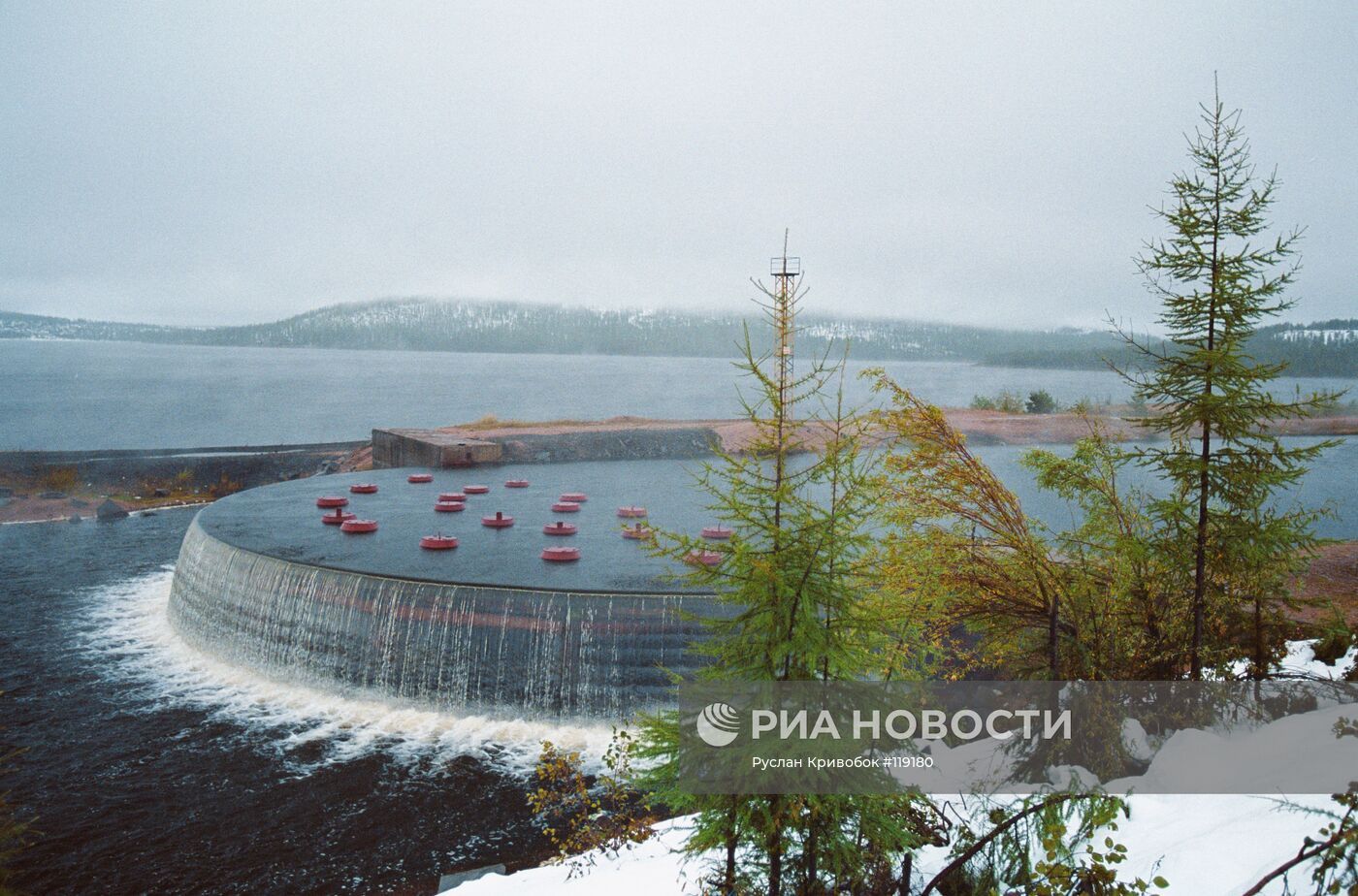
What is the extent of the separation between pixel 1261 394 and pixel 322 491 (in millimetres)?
22615

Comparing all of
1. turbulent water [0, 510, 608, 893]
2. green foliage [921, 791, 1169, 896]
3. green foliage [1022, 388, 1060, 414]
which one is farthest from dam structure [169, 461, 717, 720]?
green foliage [1022, 388, 1060, 414]

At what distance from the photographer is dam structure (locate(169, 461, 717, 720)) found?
1391cm

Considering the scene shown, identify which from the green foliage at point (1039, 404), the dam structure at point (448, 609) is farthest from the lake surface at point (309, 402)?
the dam structure at point (448, 609)

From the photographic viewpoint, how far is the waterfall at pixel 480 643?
1383 cm

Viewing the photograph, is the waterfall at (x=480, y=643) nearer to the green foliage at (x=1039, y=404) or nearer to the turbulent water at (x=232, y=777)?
the turbulent water at (x=232, y=777)

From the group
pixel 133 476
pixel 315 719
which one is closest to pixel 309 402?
pixel 133 476

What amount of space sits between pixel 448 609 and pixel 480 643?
0.77 metres

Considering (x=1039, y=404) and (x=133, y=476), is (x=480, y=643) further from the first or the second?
(x=1039, y=404)

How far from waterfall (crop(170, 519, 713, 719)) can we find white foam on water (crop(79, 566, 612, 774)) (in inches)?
10.9

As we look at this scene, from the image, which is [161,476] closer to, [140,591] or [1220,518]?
[140,591]

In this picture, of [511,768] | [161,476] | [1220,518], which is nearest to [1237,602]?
[1220,518]

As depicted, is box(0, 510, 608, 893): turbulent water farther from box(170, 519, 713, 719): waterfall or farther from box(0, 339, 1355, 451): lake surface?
box(0, 339, 1355, 451): lake surface

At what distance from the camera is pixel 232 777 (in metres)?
12.1

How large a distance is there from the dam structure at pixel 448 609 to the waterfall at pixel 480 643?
2cm
